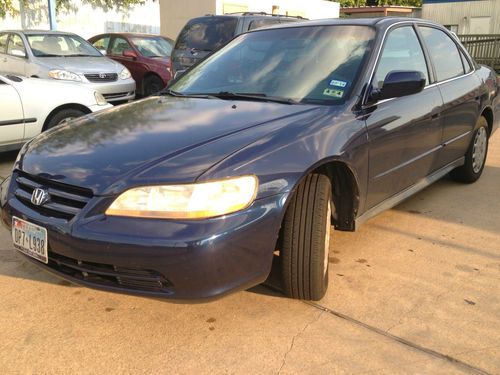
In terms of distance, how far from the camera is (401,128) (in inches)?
135

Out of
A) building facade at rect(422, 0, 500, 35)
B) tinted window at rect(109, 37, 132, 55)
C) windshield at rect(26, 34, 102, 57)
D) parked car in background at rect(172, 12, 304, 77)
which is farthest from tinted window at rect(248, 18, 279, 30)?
building facade at rect(422, 0, 500, 35)

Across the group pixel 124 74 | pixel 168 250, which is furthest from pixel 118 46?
pixel 168 250

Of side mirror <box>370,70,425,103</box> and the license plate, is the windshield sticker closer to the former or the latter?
side mirror <box>370,70,425,103</box>

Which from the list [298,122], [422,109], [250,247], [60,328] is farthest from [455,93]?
[60,328]

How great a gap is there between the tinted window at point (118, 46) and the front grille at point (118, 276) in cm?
935

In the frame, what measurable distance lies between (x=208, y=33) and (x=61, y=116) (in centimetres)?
311

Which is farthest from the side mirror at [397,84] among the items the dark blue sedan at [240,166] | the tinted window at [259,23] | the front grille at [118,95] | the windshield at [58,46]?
the windshield at [58,46]

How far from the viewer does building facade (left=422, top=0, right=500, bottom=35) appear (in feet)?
82.1

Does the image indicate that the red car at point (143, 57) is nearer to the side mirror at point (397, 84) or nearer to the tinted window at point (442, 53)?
the tinted window at point (442, 53)

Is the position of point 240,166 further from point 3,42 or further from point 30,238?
point 3,42

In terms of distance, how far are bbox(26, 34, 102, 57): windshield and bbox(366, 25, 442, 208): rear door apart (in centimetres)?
692

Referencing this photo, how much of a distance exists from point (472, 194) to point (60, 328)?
380cm

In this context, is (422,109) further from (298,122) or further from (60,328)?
(60,328)

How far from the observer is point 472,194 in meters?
4.82
